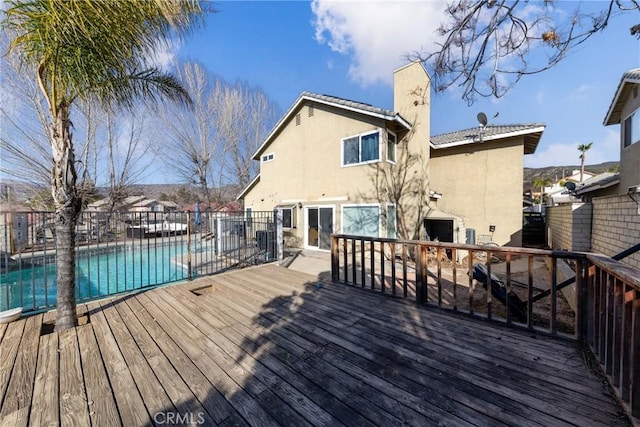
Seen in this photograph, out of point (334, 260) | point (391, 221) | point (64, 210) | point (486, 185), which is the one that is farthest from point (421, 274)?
point (486, 185)

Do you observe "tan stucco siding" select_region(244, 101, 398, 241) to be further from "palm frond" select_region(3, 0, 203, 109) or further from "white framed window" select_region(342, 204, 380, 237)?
"palm frond" select_region(3, 0, 203, 109)

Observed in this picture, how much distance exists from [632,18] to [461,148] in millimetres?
8397

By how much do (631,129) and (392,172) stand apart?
25.7 ft

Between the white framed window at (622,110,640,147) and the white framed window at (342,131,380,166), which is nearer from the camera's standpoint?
the white framed window at (622,110,640,147)

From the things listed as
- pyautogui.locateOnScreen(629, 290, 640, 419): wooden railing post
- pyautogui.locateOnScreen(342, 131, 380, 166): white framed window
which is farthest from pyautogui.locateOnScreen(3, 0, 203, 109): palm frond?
pyautogui.locateOnScreen(342, 131, 380, 166): white framed window

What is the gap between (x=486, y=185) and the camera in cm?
1029

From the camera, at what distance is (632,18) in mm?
2852

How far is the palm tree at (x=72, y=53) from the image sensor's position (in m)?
2.46

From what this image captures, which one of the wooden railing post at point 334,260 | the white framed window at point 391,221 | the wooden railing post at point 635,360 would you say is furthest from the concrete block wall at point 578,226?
the wooden railing post at point 635,360

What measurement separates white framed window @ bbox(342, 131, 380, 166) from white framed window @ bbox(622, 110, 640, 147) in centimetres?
792

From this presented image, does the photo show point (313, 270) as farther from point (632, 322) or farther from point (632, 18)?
point (632, 18)

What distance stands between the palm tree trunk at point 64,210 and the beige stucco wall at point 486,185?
37.4 ft

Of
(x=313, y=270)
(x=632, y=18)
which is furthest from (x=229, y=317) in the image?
(x=632, y=18)

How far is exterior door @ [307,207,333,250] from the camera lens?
9.83 m
